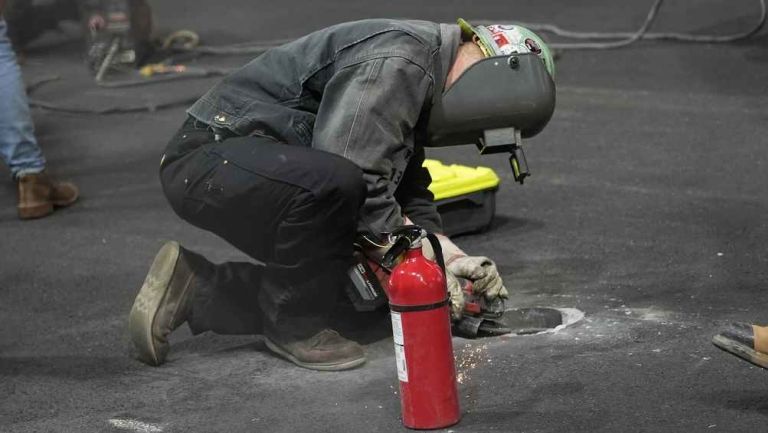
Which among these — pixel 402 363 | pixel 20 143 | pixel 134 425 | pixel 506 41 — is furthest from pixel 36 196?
pixel 402 363

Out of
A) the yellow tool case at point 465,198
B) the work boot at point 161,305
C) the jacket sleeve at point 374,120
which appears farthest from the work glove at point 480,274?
the yellow tool case at point 465,198

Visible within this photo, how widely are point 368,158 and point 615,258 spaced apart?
5.69 ft

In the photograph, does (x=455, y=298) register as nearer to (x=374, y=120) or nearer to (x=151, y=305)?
(x=374, y=120)

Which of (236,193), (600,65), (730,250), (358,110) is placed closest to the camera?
(358,110)

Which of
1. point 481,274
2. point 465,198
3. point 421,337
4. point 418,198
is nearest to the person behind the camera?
point 421,337

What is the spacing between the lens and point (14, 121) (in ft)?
20.5

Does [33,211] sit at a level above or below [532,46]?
below

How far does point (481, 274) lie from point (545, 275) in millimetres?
926

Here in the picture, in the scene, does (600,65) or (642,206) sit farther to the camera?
(600,65)

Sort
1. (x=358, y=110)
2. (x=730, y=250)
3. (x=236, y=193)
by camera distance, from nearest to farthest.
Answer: (x=358, y=110), (x=236, y=193), (x=730, y=250)

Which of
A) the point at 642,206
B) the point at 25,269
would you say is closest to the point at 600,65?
the point at 642,206

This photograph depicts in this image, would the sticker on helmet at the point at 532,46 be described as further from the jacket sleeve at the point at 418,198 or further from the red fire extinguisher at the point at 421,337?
the red fire extinguisher at the point at 421,337

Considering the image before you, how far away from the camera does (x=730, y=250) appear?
5.13 meters

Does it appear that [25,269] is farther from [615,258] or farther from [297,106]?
[615,258]
